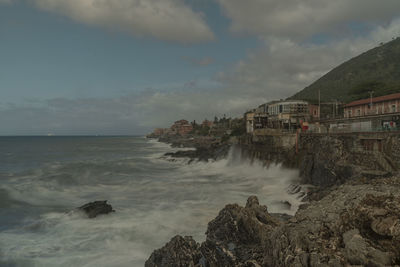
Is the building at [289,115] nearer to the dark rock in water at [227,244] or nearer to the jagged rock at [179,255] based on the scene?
the dark rock in water at [227,244]

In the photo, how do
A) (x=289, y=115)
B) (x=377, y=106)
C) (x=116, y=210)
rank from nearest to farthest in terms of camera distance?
(x=116, y=210), (x=377, y=106), (x=289, y=115)

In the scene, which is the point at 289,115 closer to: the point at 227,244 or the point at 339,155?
the point at 339,155

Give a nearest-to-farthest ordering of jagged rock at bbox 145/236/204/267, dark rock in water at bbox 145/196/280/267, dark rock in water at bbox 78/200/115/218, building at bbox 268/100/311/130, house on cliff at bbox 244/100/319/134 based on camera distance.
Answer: dark rock in water at bbox 145/196/280/267 → jagged rock at bbox 145/236/204/267 → dark rock in water at bbox 78/200/115/218 → building at bbox 268/100/311/130 → house on cliff at bbox 244/100/319/134

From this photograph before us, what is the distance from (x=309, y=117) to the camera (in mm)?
56125

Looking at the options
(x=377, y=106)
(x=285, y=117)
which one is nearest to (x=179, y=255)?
(x=377, y=106)

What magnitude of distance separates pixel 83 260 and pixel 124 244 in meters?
2.44

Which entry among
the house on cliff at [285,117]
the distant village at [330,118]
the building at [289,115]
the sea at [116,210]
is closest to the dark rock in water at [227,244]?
the sea at [116,210]

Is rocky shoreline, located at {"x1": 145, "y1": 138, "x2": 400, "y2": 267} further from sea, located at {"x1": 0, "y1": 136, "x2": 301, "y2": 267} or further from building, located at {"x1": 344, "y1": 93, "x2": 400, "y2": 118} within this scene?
building, located at {"x1": 344, "y1": 93, "x2": 400, "y2": 118}

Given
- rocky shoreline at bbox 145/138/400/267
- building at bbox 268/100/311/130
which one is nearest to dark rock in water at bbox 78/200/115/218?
rocky shoreline at bbox 145/138/400/267

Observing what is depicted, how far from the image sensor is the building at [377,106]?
41.0 meters

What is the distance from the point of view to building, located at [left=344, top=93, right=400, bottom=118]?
4103 cm

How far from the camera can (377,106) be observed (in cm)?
4556

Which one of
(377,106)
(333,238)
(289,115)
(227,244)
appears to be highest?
(377,106)

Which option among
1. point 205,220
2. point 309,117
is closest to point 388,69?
point 309,117
